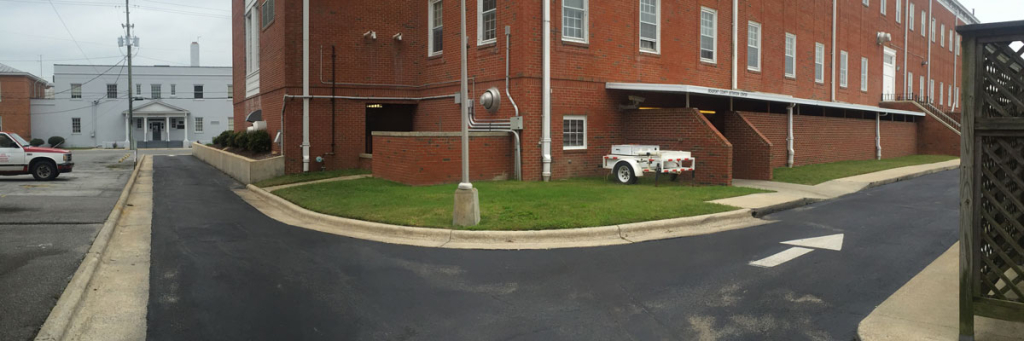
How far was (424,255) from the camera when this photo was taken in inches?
353

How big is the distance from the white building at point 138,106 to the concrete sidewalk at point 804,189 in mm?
52545

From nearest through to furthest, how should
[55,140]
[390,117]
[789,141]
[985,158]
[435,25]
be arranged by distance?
[985,158], [435,25], [390,117], [789,141], [55,140]

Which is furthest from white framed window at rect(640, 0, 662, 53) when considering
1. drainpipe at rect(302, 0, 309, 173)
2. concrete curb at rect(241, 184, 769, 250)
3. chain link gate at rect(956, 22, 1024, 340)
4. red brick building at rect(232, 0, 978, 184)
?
chain link gate at rect(956, 22, 1024, 340)

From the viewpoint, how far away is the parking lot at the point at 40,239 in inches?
238

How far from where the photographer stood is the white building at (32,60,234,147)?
55.6m

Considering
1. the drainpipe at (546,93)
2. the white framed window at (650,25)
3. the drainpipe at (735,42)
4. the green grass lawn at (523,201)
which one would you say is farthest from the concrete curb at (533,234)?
the drainpipe at (735,42)

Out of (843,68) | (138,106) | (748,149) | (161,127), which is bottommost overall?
(748,149)

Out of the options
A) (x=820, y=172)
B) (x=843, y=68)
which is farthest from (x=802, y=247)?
(x=843, y=68)

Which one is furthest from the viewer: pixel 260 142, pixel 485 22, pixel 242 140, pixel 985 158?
pixel 242 140

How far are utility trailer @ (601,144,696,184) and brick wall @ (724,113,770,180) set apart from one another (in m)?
2.79

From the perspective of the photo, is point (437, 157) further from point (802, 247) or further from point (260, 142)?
point (802, 247)

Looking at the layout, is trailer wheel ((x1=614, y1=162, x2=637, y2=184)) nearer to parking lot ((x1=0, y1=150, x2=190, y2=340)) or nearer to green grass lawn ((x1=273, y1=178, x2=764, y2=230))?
green grass lawn ((x1=273, y1=178, x2=764, y2=230))

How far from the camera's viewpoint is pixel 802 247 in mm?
9219

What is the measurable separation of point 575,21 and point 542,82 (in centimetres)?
235
